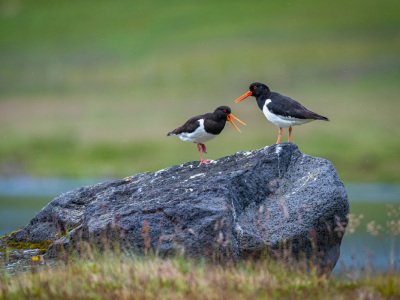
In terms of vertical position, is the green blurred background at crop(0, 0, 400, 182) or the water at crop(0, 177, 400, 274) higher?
the green blurred background at crop(0, 0, 400, 182)

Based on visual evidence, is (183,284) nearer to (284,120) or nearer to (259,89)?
(284,120)

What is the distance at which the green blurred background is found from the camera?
4822 centimetres

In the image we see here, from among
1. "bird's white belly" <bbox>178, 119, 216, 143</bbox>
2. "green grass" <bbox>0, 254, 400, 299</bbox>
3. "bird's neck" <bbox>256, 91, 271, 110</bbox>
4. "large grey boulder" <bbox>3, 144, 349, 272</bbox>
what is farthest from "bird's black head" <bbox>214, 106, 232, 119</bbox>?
"green grass" <bbox>0, 254, 400, 299</bbox>

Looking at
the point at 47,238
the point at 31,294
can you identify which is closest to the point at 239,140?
the point at 47,238

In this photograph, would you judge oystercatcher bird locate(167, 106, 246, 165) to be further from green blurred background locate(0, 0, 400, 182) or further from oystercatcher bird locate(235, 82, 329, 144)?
green blurred background locate(0, 0, 400, 182)

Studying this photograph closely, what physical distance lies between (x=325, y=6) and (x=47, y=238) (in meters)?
78.9

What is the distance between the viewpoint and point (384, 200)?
3447cm

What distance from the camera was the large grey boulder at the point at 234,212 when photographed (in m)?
12.3

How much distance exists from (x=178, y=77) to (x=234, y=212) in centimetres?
6177

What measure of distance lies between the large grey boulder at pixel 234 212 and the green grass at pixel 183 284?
1314mm

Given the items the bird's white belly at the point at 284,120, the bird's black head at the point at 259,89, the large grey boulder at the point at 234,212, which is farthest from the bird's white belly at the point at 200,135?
the bird's black head at the point at 259,89

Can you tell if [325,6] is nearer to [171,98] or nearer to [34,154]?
[171,98]

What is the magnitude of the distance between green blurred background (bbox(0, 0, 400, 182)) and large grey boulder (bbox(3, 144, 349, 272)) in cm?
2772

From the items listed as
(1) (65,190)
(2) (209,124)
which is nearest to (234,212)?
(2) (209,124)
